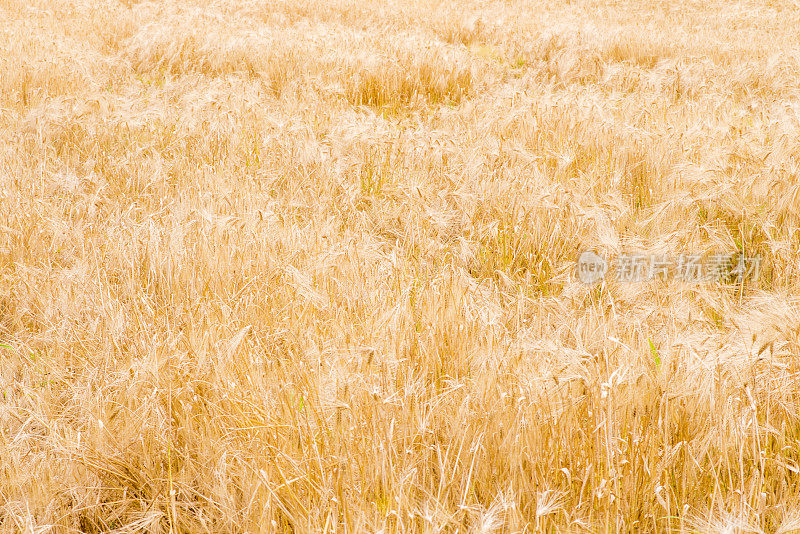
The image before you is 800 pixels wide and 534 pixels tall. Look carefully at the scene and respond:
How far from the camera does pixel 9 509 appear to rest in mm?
1411

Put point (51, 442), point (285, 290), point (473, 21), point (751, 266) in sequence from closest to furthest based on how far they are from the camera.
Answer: point (51, 442), point (285, 290), point (751, 266), point (473, 21)

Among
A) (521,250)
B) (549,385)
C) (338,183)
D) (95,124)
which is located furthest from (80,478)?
(95,124)

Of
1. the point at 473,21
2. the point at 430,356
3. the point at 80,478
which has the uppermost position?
the point at 473,21

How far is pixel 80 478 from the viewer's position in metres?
1.54

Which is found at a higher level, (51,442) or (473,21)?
(473,21)

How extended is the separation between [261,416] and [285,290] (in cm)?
70

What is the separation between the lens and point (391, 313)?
192 cm

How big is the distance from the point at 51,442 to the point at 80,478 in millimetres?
174

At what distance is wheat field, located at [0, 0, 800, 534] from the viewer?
1.36m

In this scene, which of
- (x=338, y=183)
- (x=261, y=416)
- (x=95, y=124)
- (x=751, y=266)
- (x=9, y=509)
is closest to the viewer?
(x=9, y=509)

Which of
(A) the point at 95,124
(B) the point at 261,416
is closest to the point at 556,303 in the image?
(B) the point at 261,416

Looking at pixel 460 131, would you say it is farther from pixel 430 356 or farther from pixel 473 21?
pixel 473 21

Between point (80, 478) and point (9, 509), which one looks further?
point (80, 478)

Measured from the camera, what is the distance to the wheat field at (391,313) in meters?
1.36
